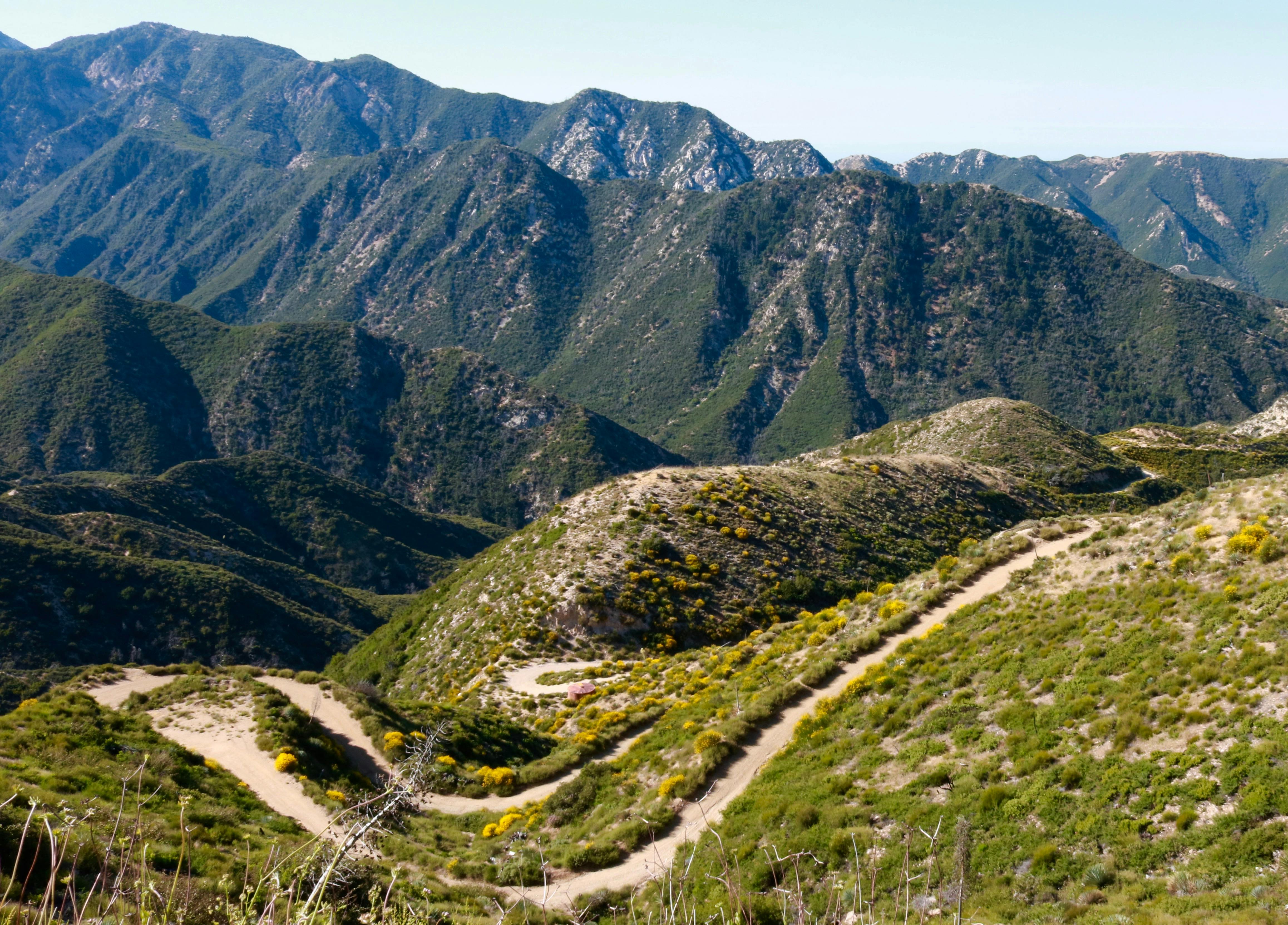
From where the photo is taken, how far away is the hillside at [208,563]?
295 feet

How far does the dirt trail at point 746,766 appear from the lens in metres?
20.9

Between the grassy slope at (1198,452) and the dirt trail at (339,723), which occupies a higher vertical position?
the grassy slope at (1198,452)

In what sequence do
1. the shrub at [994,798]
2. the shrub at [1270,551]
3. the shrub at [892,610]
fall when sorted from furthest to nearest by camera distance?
the shrub at [892,610] < the shrub at [1270,551] < the shrub at [994,798]

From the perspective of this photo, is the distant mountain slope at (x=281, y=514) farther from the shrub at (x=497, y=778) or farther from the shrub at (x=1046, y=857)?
the shrub at (x=1046, y=857)

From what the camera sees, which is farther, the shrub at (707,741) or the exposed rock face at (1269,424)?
the exposed rock face at (1269,424)

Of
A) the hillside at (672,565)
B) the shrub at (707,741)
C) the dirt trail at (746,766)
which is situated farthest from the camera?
the hillside at (672,565)

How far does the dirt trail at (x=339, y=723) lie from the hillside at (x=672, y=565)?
9131mm

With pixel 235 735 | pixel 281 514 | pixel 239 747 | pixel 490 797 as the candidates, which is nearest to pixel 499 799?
pixel 490 797

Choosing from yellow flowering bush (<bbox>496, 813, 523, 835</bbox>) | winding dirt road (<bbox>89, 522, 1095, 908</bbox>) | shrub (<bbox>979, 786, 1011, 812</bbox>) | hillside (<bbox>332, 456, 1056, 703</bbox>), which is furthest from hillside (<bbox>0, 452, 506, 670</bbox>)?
shrub (<bbox>979, 786, 1011, 812</bbox>)

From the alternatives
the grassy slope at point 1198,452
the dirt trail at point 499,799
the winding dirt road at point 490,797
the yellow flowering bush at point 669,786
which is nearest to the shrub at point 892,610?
the winding dirt road at point 490,797

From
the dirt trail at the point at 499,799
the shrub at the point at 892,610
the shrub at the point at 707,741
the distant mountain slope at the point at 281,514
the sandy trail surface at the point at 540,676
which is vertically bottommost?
the distant mountain slope at the point at 281,514

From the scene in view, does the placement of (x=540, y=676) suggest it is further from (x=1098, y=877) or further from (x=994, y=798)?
(x=1098, y=877)

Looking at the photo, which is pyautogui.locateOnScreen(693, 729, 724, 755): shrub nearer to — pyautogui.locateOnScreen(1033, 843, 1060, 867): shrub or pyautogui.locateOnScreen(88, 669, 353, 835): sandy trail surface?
pyautogui.locateOnScreen(1033, 843, 1060, 867): shrub

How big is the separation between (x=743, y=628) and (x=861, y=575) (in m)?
12.6
